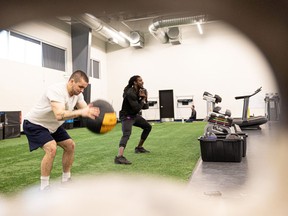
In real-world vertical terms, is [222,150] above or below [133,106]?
below

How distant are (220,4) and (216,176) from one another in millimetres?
2027

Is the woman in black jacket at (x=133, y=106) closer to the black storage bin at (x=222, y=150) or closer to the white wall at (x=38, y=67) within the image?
the white wall at (x=38, y=67)

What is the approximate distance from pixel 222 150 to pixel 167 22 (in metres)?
2.48

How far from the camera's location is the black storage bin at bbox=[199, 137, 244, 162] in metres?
2.76

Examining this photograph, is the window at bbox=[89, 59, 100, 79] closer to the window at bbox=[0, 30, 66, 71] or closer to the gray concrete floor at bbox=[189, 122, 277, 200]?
the window at bbox=[0, 30, 66, 71]

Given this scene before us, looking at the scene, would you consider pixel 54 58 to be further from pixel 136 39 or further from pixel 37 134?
pixel 37 134

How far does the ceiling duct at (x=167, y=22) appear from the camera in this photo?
0.46m

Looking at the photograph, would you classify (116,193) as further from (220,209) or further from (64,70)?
(64,70)

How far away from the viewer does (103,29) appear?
56 centimetres

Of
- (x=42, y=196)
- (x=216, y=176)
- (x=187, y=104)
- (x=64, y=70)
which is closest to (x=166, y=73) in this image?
(x=187, y=104)

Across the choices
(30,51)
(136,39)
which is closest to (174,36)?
(136,39)

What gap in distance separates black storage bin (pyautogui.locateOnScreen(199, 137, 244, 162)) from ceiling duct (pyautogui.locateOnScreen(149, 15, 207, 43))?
7.52ft

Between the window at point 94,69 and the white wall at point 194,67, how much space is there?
0.04 meters

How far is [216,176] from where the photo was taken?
2213mm
